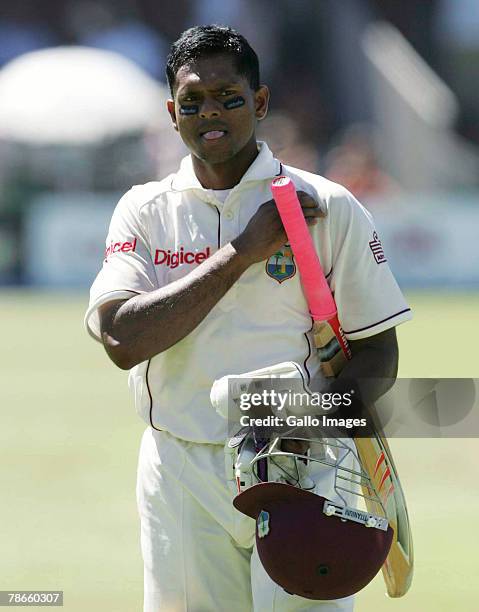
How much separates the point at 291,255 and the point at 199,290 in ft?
0.97

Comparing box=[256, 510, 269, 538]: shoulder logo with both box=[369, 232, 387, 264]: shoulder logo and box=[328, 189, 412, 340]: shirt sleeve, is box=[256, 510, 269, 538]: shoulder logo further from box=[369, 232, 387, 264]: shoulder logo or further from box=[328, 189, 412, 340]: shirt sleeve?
box=[369, 232, 387, 264]: shoulder logo

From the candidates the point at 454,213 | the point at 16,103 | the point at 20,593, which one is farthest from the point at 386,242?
the point at 20,593

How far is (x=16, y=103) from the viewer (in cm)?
2366

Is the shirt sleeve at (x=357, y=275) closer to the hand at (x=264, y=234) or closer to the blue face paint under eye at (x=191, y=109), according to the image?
the hand at (x=264, y=234)

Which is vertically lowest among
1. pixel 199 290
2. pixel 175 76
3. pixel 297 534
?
pixel 297 534

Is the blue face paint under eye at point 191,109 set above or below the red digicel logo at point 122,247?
above

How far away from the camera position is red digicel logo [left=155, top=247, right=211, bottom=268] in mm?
3602

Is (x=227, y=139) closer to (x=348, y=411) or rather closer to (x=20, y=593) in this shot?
(x=348, y=411)

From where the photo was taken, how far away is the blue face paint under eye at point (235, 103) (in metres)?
3.54

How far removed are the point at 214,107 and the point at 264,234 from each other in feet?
1.32

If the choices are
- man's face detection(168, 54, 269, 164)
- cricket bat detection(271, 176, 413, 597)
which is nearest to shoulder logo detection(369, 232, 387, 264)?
cricket bat detection(271, 176, 413, 597)

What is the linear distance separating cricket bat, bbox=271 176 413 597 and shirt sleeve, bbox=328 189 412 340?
0.16ft

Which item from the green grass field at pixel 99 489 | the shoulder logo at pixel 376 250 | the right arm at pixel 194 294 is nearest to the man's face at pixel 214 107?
the right arm at pixel 194 294

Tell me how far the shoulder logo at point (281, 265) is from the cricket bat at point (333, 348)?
0.05m
